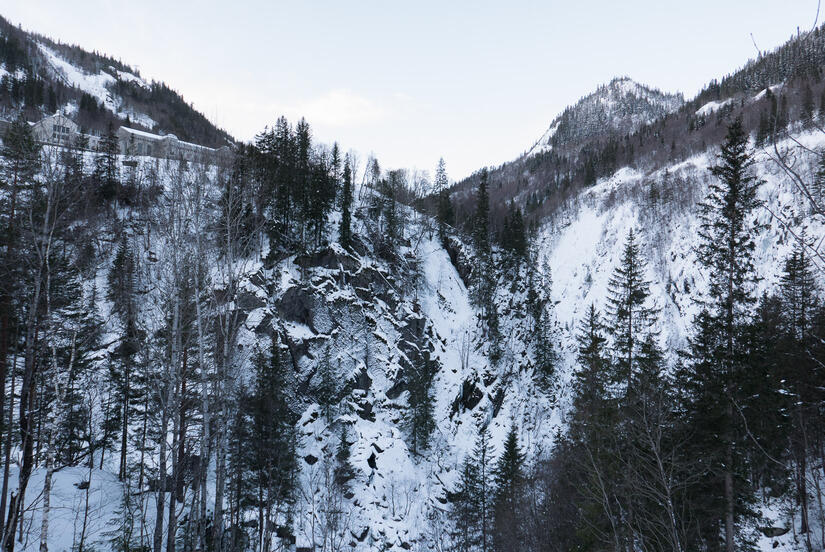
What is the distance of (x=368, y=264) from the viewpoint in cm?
5616

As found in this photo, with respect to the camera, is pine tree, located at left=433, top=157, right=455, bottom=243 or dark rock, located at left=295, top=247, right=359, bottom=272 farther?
pine tree, located at left=433, top=157, right=455, bottom=243

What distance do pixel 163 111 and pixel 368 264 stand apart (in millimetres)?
134901

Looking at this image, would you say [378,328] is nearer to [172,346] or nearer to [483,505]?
[483,505]

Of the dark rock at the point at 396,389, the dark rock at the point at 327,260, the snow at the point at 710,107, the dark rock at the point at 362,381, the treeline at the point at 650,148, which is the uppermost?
the snow at the point at 710,107

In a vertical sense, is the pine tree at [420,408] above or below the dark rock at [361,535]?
above

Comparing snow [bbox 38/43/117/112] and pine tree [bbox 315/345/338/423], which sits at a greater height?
snow [bbox 38/43/117/112]

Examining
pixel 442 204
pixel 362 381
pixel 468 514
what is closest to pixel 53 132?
pixel 362 381

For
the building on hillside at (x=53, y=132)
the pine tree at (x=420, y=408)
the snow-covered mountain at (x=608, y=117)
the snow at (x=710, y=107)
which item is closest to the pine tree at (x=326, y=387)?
the pine tree at (x=420, y=408)

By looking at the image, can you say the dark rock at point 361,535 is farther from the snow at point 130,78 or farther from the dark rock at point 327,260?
the snow at point 130,78

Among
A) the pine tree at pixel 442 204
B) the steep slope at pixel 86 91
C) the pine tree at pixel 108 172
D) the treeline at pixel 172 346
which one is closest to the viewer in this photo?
the treeline at pixel 172 346

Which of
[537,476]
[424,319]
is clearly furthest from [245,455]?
[424,319]

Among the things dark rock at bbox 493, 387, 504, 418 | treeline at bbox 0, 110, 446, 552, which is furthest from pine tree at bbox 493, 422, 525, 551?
dark rock at bbox 493, 387, 504, 418

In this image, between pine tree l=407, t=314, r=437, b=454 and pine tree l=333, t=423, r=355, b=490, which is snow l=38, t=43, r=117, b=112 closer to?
pine tree l=407, t=314, r=437, b=454

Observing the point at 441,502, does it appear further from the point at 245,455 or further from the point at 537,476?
the point at 245,455
